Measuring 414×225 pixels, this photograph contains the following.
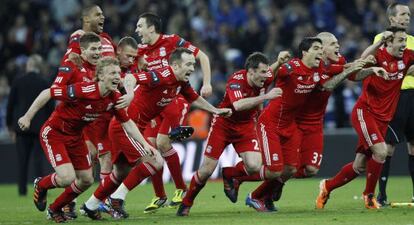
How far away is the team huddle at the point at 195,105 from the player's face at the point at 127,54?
1 cm

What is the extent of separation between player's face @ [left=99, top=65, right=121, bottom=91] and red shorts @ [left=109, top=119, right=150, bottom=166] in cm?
113

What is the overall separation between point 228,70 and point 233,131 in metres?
10.1

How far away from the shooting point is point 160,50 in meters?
15.0

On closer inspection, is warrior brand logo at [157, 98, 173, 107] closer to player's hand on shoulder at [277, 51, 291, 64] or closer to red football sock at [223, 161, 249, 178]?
red football sock at [223, 161, 249, 178]

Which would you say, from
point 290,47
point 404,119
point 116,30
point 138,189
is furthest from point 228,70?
point 404,119

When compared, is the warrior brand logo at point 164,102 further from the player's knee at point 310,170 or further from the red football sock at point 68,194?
the player's knee at point 310,170

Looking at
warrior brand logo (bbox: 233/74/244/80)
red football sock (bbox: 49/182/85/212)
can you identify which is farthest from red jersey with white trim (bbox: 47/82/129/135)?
warrior brand logo (bbox: 233/74/244/80)

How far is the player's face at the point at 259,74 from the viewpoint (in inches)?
531

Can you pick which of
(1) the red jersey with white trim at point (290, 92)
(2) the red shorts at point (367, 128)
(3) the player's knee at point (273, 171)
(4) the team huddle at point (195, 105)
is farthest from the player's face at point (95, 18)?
(2) the red shorts at point (367, 128)

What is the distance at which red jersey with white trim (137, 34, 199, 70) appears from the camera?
14.9 metres

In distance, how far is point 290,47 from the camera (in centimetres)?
2434

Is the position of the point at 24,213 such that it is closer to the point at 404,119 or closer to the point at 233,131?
the point at 233,131

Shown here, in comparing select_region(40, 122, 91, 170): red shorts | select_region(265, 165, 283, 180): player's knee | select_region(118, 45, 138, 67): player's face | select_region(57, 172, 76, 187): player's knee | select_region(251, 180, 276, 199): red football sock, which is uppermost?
select_region(118, 45, 138, 67): player's face

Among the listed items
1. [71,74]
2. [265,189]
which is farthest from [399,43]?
[71,74]
